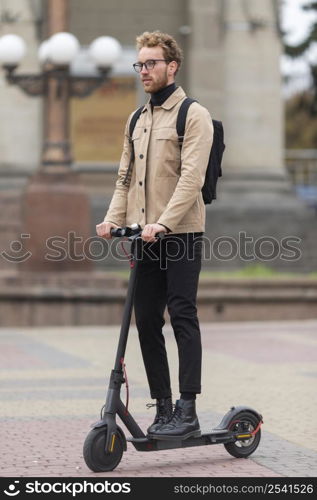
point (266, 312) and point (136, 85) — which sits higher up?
point (136, 85)

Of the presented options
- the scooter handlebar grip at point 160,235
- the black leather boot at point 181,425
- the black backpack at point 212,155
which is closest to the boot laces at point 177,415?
the black leather boot at point 181,425

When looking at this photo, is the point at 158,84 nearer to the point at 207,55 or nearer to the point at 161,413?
the point at 161,413

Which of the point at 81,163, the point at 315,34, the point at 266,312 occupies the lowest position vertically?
the point at 266,312

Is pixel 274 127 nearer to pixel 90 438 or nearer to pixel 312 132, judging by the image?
pixel 90 438

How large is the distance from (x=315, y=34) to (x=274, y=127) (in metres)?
11.6

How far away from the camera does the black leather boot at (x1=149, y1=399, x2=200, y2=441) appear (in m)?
6.23

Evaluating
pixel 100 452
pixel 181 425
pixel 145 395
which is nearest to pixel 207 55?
pixel 145 395

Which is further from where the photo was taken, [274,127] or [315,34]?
[315,34]

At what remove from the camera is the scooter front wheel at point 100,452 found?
236 inches

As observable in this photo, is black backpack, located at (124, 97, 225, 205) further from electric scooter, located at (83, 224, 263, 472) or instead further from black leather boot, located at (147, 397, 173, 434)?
black leather boot, located at (147, 397, 173, 434)
